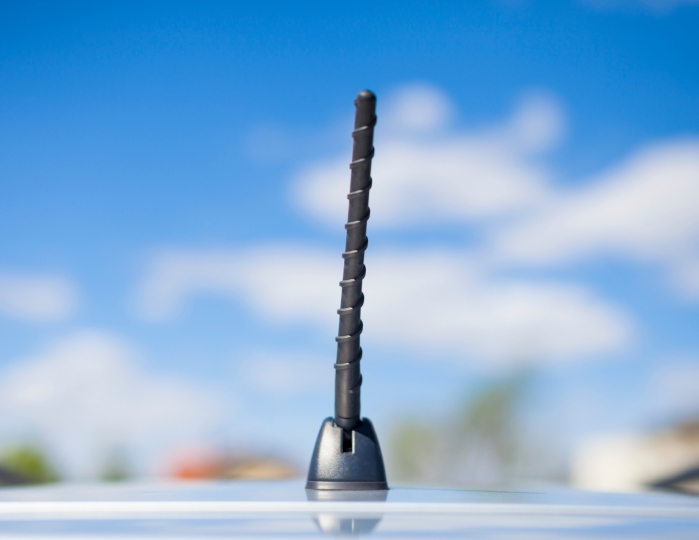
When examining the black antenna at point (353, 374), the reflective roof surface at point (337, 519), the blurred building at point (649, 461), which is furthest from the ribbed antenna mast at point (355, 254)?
the blurred building at point (649, 461)

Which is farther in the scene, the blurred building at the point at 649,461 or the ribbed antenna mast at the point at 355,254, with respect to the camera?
the blurred building at the point at 649,461

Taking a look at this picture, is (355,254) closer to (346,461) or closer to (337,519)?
(346,461)

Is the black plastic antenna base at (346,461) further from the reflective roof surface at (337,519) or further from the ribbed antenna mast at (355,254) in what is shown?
the reflective roof surface at (337,519)

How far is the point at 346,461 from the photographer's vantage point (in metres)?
0.76

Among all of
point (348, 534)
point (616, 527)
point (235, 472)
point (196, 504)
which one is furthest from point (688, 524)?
point (235, 472)

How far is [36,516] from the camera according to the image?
47cm

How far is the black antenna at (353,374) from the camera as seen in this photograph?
2.45ft

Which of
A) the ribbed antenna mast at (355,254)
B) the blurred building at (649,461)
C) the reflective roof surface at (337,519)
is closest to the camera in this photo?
the reflective roof surface at (337,519)

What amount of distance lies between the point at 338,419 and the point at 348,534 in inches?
15.9

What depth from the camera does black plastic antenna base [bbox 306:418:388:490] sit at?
758 millimetres

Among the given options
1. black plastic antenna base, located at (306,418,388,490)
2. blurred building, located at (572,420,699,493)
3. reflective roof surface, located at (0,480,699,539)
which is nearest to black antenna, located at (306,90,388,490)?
black plastic antenna base, located at (306,418,388,490)

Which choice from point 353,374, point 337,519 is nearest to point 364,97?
point 353,374

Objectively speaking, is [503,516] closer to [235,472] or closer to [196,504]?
[196,504]

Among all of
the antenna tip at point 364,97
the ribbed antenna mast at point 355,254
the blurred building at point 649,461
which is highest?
the antenna tip at point 364,97
